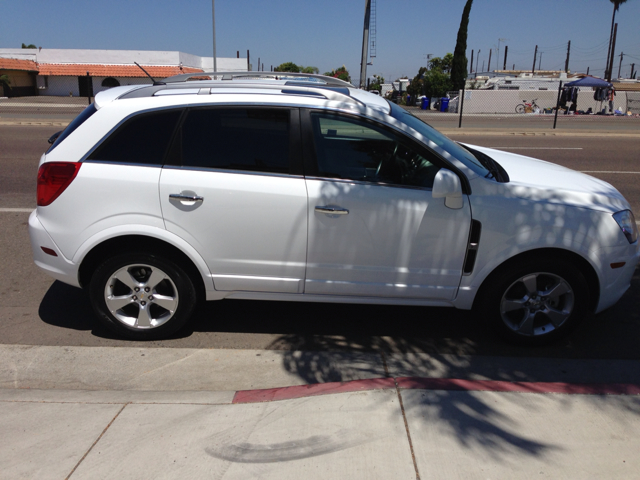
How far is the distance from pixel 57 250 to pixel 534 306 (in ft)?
11.7

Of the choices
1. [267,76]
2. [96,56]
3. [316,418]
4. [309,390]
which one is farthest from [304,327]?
[96,56]

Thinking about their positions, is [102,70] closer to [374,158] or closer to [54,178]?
[54,178]

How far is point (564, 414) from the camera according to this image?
3145 mm

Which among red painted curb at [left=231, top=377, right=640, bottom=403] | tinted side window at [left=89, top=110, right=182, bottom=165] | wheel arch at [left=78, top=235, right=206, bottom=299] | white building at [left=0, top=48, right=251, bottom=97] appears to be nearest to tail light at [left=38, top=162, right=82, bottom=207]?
tinted side window at [left=89, top=110, right=182, bottom=165]

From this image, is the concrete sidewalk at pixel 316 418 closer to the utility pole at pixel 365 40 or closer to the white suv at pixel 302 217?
the white suv at pixel 302 217

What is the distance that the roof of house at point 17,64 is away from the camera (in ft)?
146

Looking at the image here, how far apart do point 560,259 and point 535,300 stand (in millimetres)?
356

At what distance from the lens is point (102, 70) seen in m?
49.9

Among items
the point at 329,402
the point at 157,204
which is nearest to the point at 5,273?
the point at 157,204

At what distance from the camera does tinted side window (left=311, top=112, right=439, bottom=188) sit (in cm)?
388

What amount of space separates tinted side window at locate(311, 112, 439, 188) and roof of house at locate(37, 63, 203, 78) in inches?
1915

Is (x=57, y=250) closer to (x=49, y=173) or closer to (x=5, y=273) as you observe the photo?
(x=49, y=173)

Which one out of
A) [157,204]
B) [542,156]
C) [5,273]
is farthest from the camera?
[542,156]

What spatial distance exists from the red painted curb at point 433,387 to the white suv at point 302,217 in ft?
2.30
